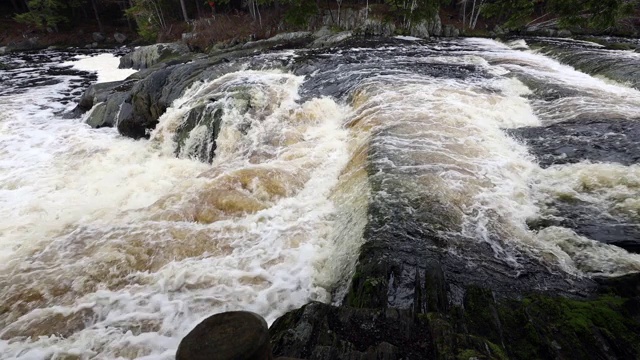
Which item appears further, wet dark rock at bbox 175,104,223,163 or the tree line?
wet dark rock at bbox 175,104,223,163

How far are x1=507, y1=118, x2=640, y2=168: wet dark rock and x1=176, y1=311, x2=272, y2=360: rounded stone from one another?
6203mm

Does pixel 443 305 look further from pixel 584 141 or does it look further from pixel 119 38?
pixel 119 38

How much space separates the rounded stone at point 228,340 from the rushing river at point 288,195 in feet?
7.14

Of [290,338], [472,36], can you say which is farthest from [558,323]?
[472,36]

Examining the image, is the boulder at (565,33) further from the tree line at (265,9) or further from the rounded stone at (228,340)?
the rounded stone at (228,340)

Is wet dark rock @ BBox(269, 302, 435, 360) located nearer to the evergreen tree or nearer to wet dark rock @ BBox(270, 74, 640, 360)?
wet dark rock @ BBox(270, 74, 640, 360)

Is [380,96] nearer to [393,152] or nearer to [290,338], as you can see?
[393,152]

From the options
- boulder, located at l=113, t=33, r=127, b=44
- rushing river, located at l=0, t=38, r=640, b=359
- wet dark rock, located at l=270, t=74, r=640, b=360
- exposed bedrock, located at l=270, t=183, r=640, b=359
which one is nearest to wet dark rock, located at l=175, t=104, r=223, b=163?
rushing river, located at l=0, t=38, r=640, b=359

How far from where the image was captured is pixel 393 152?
6.35 m

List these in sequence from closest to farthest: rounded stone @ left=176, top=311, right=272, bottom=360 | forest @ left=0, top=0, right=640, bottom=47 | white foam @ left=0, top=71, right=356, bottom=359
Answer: rounded stone @ left=176, top=311, right=272, bottom=360 → white foam @ left=0, top=71, right=356, bottom=359 → forest @ left=0, top=0, right=640, bottom=47

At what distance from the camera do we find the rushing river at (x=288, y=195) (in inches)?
165

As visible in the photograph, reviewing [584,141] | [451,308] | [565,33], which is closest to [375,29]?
[565,33]

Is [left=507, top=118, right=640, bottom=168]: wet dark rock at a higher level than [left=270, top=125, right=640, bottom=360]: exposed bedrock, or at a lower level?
higher

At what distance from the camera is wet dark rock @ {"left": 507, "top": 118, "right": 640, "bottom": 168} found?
20.7 ft
